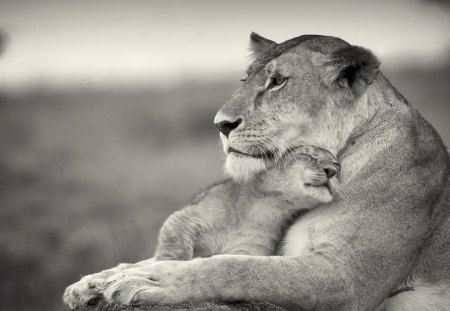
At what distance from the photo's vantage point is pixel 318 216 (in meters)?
5.88

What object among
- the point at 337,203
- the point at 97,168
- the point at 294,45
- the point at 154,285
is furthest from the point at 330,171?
the point at 97,168

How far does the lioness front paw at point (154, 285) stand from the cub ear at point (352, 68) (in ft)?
5.50

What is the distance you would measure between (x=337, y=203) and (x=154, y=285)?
136 centimetres

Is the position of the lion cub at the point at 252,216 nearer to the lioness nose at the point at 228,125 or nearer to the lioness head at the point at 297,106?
the lioness head at the point at 297,106

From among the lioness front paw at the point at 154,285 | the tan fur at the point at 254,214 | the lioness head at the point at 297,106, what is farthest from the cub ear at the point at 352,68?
the lioness front paw at the point at 154,285

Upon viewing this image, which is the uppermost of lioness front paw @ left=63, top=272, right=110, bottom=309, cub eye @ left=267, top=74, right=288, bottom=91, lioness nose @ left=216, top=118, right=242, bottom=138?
cub eye @ left=267, top=74, right=288, bottom=91

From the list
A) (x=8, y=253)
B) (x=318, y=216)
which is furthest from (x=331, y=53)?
(x=8, y=253)

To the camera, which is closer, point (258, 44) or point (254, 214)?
point (254, 214)

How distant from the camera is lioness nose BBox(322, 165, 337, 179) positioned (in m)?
5.91

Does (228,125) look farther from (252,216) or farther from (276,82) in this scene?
(252,216)

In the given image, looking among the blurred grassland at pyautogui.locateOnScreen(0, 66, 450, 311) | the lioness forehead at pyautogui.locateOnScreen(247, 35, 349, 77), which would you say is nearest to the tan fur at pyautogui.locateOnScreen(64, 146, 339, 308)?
the lioness forehead at pyautogui.locateOnScreen(247, 35, 349, 77)

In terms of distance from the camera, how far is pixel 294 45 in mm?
6332

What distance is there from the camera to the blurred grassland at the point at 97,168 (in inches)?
621

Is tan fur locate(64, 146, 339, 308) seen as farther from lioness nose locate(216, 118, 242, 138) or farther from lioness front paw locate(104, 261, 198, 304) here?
lioness front paw locate(104, 261, 198, 304)
